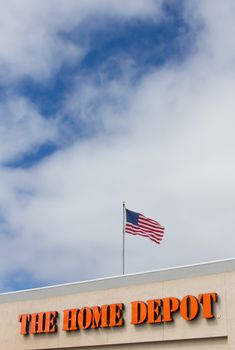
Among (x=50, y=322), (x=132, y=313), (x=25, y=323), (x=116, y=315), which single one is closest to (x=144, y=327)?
(x=132, y=313)

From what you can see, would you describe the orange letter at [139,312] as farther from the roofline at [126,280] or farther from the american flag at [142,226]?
the american flag at [142,226]

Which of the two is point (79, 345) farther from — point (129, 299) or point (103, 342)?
point (129, 299)

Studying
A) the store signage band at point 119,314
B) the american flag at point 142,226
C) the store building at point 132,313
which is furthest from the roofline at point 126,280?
the american flag at point 142,226

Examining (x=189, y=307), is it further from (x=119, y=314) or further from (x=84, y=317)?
(x=84, y=317)

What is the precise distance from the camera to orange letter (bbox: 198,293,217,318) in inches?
1058

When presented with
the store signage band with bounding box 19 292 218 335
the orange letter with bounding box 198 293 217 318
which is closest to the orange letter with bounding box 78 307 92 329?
the store signage band with bounding box 19 292 218 335

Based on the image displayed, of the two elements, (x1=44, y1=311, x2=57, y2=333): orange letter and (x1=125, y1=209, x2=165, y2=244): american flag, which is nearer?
(x1=44, y1=311, x2=57, y2=333): orange letter

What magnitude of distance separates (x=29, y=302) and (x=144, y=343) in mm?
8514

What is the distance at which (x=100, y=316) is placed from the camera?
3092 centimetres

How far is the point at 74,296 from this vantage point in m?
32.7

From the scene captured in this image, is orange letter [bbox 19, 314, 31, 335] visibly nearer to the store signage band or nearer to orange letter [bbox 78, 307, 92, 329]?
the store signage band

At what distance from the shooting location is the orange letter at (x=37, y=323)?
33.4 m

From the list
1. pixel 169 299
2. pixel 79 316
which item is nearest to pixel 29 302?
pixel 79 316

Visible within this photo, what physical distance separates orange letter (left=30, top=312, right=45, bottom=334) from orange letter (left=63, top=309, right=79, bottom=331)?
68.8 inches
